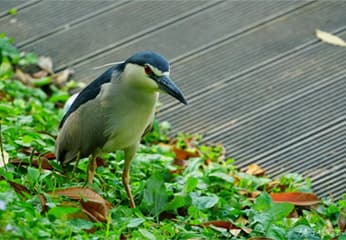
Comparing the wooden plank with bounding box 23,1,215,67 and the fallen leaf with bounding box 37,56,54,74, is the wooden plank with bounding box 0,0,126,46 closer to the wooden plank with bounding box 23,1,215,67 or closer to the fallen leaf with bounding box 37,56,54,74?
the wooden plank with bounding box 23,1,215,67

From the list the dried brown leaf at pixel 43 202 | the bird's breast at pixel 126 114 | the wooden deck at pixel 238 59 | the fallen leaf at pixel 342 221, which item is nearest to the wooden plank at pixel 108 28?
the wooden deck at pixel 238 59

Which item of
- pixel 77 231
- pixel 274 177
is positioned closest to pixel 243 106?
pixel 274 177

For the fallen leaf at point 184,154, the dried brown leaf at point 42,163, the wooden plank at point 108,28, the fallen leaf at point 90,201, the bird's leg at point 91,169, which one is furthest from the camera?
the wooden plank at point 108,28

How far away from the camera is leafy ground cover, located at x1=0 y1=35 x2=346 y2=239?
4.36 meters

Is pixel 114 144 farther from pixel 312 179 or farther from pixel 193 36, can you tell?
pixel 193 36

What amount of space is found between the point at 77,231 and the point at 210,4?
4.66m

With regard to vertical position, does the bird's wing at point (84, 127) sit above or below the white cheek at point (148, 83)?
below

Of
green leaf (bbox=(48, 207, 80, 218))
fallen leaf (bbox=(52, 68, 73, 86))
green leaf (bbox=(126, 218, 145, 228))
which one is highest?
green leaf (bbox=(48, 207, 80, 218))

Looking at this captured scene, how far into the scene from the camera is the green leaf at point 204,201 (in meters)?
5.25

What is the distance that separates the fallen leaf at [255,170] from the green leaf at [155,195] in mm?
1371

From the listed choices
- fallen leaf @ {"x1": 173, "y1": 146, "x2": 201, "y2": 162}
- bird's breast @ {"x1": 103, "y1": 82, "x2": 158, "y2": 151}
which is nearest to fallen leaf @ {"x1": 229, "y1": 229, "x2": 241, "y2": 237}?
bird's breast @ {"x1": 103, "y1": 82, "x2": 158, "y2": 151}

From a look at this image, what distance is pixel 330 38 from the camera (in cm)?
782

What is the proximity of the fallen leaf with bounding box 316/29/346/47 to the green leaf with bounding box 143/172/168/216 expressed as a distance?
3142mm

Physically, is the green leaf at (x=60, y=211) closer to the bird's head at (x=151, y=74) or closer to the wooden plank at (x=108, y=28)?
the bird's head at (x=151, y=74)
